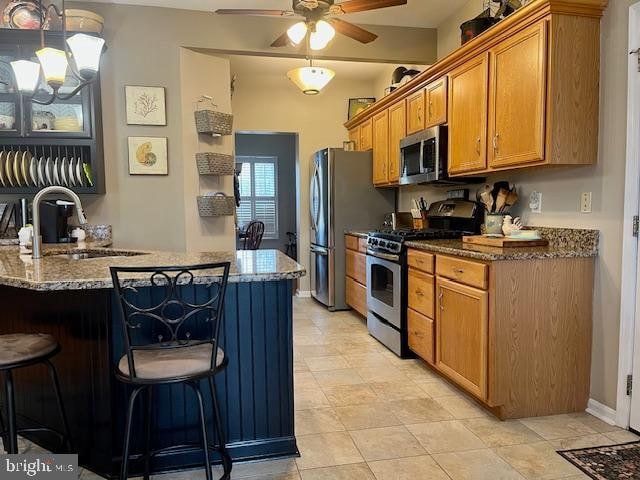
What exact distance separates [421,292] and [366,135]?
2479mm

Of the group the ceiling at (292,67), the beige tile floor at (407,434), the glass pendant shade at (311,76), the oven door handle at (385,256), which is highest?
the ceiling at (292,67)

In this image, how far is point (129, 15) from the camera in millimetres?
3842

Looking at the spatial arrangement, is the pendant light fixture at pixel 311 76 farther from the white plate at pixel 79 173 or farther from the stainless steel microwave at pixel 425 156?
the white plate at pixel 79 173

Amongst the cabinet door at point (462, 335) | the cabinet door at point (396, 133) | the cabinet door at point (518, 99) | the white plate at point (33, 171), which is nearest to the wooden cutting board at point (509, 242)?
the cabinet door at point (462, 335)

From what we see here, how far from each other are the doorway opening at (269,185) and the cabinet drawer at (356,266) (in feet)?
11.7

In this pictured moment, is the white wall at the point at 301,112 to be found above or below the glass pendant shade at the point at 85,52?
above

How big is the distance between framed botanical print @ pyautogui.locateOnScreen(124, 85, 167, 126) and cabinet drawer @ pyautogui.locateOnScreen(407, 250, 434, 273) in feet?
7.74

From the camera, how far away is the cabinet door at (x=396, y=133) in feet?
13.7

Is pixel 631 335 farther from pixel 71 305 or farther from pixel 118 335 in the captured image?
pixel 71 305

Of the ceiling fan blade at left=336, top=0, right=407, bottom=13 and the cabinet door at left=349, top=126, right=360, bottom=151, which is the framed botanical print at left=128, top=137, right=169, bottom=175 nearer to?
the ceiling fan blade at left=336, top=0, right=407, bottom=13

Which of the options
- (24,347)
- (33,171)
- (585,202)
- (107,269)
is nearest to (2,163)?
(33,171)

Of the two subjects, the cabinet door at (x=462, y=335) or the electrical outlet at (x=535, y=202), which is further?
the electrical outlet at (x=535, y=202)

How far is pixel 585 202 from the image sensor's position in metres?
2.54

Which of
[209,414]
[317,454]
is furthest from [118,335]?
[317,454]
